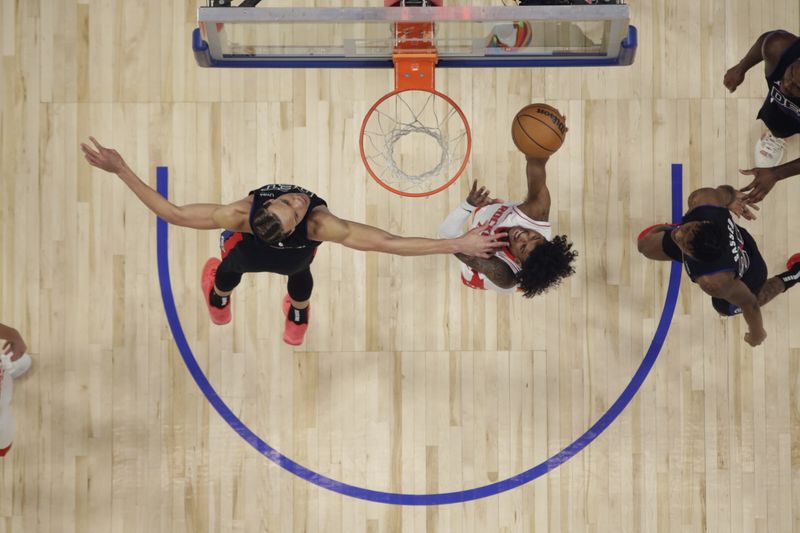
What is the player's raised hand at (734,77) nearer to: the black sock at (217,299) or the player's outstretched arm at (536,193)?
the player's outstretched arm at (536,193)

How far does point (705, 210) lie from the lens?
4.85 m

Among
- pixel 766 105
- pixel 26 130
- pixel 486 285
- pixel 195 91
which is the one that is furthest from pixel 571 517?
pixel 26 130

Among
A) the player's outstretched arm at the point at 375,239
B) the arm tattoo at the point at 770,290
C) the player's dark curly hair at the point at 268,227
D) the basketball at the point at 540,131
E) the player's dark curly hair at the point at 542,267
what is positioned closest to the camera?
the player's dark curly hair at the point at 268,227

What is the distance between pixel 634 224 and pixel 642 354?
1047 mm

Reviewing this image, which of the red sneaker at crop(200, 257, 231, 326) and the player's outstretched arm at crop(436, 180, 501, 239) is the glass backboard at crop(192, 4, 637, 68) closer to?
the player's outstretched arm at crop(436, 180, 501, 239)

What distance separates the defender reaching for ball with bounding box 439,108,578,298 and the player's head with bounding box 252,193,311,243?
107 cm

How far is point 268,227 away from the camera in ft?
14.0

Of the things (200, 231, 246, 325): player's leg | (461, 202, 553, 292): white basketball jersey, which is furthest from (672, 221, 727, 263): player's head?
(200, 231, 246, 325): player's leg

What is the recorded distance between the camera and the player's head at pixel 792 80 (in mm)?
4703

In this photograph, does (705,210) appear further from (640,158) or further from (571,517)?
(571,517)

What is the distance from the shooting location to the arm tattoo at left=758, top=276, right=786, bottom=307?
541 centimetres

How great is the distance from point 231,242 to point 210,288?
734 mm

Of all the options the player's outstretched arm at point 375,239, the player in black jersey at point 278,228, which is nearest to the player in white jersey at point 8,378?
the player in black jersey at point 278,228

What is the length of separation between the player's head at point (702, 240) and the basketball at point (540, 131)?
1.00 meters
